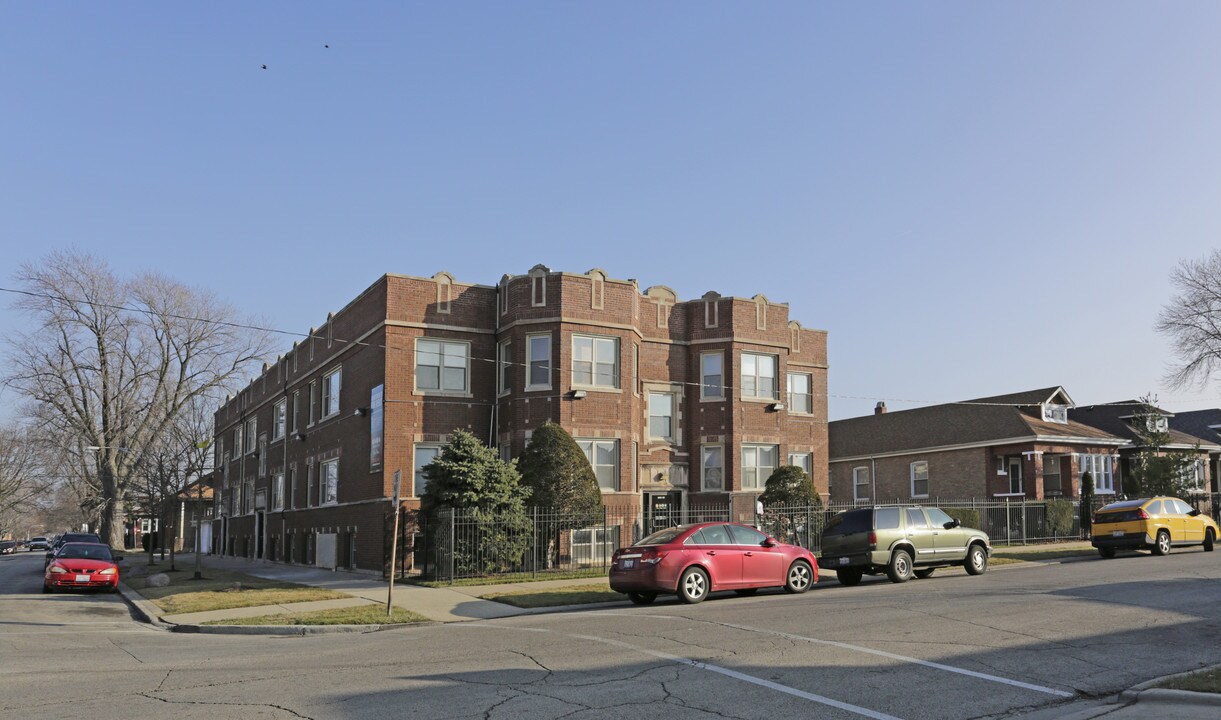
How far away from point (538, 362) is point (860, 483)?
2809 centimetres

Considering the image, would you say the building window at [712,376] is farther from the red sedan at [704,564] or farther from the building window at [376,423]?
the red sedan at [704,564]

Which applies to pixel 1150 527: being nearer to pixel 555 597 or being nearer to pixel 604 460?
pixel 604 460

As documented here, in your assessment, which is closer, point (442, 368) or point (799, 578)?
point (799, 578)

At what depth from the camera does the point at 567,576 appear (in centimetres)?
2434

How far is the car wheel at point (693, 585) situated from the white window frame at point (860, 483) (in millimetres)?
35032

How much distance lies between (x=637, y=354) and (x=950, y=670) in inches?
878

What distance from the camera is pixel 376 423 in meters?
29.5

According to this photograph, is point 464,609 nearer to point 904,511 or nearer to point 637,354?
point 904,511

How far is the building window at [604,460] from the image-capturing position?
29.3 metres

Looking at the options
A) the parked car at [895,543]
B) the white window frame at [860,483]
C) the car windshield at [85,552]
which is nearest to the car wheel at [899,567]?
the parked car at [895,543]

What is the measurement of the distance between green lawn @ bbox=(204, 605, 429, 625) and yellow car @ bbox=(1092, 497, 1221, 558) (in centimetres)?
2010

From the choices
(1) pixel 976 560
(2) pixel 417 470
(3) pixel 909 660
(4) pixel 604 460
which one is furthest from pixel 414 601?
(1) pixel 976 560

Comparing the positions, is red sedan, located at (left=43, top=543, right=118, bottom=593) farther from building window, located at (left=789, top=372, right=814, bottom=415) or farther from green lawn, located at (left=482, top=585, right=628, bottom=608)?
building window, located at (left=789, top=372, right=814, bottom=415)

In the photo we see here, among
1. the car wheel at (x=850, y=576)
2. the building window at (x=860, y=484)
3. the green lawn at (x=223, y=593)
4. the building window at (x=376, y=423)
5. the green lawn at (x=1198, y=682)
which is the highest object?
the building window at (x=376, y=423)
